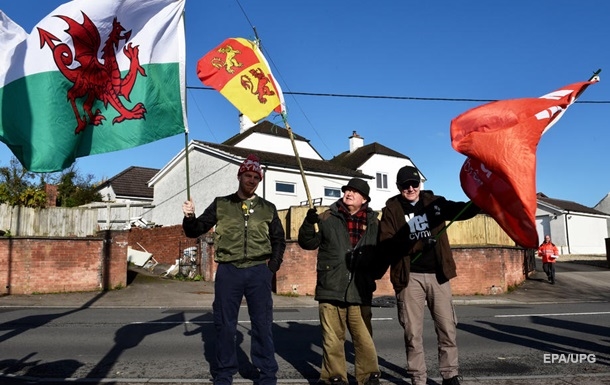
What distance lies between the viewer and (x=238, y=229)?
4582 mm

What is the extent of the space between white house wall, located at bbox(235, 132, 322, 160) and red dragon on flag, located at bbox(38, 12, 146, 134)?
2963cm

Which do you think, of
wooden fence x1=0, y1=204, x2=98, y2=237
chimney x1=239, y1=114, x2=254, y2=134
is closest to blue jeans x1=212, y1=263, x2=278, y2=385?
wooden fence x1=0, y1=204, x2=98, y2=237

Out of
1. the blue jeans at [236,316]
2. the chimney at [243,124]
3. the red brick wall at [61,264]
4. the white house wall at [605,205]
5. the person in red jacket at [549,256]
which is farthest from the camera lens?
the white house wall at [605,205]

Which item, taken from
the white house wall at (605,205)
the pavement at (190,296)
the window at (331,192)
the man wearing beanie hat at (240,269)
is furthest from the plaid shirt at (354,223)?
the white house wall at (605,205)

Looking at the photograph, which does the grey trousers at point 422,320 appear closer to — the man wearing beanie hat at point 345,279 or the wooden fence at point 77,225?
the man wearing beanie hat at point 345,279

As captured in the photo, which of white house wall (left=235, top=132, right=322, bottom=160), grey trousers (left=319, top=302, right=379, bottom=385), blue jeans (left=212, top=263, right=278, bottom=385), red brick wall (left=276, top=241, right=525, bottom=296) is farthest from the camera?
white house wall (left=235, top=132, right=322, bottom=160)

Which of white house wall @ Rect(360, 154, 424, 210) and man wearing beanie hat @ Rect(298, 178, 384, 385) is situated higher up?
white house wall @ Rect(360, 154, 424, 210)

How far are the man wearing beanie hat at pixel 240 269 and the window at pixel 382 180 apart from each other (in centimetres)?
3273

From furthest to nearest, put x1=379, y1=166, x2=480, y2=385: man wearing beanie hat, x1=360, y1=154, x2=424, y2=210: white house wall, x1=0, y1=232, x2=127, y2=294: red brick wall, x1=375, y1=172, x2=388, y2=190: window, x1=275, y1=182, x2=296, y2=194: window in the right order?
x1=375, y1=172, x2=388, y2=190: window → x1=360, y1=154, x2=424, y2=210: white house wall → x1=275, y1=182, x2=296, y2=194: window → x1=0, y1=232, x2=127, y2=294: red brick wall → x1=379, y1=166, x2=480, y2=385: man wearing beanie hat

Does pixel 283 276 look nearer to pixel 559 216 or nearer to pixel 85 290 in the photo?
pixel 85 290

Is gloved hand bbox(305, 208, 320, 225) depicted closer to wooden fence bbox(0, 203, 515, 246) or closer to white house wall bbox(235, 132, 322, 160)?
wooden fence bbox(0, 203, 515, 246)

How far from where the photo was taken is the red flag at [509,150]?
377 cm

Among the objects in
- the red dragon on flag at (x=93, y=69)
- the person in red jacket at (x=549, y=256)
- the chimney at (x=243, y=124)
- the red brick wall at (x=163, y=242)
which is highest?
the chimney at (x=243, y=124)

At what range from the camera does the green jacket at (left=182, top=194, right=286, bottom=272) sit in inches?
178
